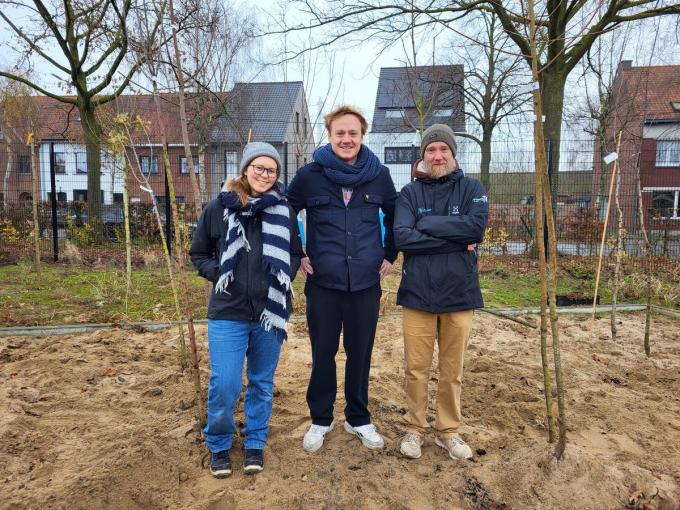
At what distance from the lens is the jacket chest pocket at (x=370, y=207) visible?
2695 mm

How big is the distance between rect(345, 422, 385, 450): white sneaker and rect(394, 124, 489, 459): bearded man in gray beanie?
0.13m

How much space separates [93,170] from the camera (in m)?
11.6

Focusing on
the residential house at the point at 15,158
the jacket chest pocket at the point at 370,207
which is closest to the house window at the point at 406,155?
the residential house at the point at 15,158

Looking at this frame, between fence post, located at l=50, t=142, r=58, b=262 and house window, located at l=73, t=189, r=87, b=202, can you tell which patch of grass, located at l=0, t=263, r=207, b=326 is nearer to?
fence post, located at l=50, t=142, r=58, b=262

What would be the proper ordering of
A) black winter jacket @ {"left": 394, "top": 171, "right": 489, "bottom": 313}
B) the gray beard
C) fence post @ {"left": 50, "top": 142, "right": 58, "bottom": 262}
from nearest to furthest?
1. black winter jacket @ {"left": 394, "top": 171, "right": 489, "bottom": 313}
2. the gray beard
3. fence post @ {"left": 50, "top": 142, "right": 58, "bottom": 262}

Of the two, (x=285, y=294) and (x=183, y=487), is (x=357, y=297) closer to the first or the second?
(x=285, y=294)

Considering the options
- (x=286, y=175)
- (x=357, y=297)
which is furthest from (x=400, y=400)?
(x=286, y=175)

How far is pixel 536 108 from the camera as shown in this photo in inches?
A: 93.9

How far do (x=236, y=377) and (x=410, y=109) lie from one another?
2089cm

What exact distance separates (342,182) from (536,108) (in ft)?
3.46

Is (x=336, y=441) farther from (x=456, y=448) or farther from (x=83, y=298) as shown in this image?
(x=83, y=298)

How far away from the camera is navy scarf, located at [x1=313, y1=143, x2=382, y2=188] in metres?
2.63

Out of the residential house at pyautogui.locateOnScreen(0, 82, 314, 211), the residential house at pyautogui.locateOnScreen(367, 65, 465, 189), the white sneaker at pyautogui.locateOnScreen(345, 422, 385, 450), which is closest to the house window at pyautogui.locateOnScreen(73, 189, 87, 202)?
the residential house at pyautogui.locateOnScreen(0, 82, 314, 211)

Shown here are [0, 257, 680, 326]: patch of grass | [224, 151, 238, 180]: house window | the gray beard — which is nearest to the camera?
the gray beard
